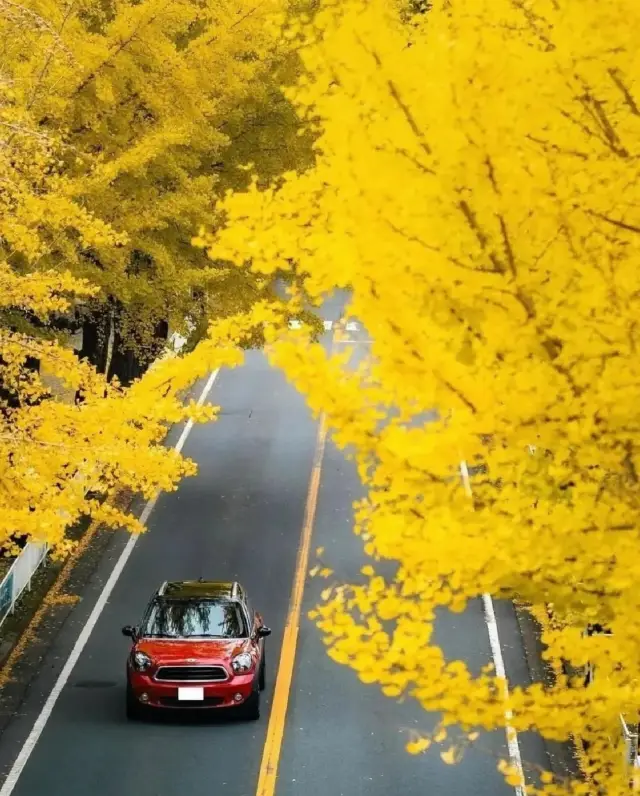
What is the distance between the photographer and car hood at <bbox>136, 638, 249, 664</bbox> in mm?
13164

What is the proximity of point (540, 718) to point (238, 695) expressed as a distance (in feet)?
28.4

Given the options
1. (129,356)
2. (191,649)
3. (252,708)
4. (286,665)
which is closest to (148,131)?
(129,356)

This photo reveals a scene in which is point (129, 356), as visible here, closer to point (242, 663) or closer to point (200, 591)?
point (200, 591)

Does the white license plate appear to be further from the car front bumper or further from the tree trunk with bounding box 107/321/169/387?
the tree trunk with bounding box 107/321/169/387

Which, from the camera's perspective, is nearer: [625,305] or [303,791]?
[625,305]

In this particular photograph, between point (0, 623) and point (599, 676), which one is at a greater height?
point (0, 623)

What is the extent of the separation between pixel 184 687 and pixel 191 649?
446 mm

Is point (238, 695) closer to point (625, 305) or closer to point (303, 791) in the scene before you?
point (303, 791)

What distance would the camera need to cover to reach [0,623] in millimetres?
15906

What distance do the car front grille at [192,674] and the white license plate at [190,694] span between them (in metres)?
0.10

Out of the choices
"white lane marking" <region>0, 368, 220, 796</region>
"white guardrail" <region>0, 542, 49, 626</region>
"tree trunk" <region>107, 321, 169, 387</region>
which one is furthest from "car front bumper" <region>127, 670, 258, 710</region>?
"tree trunk" <region>107, 321, 169, 387</region>

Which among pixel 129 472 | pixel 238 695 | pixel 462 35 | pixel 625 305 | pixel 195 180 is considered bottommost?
pixel 625 305

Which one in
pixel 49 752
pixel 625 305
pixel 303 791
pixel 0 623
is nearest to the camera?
pixel 625 305

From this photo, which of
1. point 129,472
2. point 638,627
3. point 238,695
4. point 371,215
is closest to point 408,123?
point 371,215
